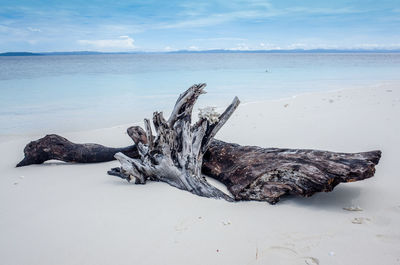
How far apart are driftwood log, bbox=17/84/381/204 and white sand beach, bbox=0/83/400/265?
0.59ft

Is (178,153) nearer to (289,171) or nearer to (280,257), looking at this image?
(289,171)

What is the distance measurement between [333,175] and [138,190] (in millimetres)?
2317

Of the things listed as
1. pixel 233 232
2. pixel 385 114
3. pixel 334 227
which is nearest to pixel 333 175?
pixel 334 227

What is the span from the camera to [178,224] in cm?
309

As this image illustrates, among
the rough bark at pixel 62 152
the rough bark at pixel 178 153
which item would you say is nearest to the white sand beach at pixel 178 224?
the rough bark at pixel 178 153

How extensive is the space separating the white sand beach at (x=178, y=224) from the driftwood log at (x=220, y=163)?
0.18 m


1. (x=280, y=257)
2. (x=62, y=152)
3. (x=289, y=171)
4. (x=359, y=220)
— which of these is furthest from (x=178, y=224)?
(x=62, y=152)

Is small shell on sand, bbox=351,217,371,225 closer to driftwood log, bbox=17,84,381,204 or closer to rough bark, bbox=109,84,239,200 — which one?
driftwood log, bbox=17,84,381,204

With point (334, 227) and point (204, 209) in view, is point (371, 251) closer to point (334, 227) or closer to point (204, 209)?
point (334, 227)

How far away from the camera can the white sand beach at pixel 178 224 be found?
8.45 feet

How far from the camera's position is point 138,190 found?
392 cm

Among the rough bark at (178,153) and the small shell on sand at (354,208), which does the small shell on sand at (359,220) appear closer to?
the small shell on sand at (354,208)

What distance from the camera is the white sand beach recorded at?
8.45 ft

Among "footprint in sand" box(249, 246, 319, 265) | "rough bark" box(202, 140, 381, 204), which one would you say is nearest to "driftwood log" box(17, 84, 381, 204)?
"rough bark" box(202, 140, 381, 204)
